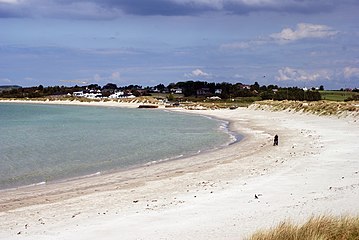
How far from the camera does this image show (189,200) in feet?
38.0

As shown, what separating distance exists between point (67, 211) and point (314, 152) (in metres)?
11.9

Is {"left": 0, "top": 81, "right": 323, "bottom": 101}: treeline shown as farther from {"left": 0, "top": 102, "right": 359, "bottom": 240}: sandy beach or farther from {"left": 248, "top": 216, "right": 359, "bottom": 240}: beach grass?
{"left": 248, "top": 216, "right": 359, "bottom": 240}: beach grass

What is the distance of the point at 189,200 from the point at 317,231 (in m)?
4.82

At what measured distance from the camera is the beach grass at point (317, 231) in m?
6.93

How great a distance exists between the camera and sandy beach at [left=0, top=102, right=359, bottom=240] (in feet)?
29.5

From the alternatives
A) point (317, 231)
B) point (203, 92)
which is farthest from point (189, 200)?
point (203, 92)

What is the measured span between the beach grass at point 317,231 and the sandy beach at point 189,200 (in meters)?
0.95

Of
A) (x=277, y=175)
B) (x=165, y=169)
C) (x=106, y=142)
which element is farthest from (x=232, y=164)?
(x=106, y=142)

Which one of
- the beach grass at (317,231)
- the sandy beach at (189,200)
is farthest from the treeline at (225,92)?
the beach grass at (317,231)

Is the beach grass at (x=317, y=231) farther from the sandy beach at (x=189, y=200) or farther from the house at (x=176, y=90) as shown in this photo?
the house at (x=176, y=90)

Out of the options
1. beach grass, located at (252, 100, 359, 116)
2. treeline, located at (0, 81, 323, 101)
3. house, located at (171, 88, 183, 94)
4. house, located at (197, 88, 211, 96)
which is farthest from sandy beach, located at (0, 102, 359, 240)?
house, located at (171, 88, 183, 94)

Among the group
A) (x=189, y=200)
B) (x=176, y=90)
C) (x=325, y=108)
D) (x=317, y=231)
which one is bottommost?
(x=189, y=200)

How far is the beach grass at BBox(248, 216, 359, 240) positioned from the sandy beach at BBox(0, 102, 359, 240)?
95cm

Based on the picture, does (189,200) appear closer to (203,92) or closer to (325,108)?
(325,108)
